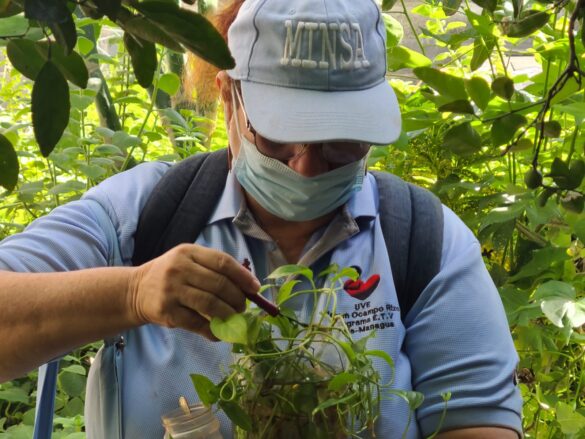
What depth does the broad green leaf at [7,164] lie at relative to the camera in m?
0.77

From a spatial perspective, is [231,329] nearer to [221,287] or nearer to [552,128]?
[221,287]

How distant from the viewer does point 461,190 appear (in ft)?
6.57

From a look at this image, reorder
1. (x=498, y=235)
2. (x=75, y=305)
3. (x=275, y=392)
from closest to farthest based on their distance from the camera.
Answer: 1. (x=275, y=392)
2. (x=75, y=305)
3. (x=498, y=235)

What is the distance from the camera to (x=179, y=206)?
1379 mm

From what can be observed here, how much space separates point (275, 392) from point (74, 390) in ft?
3.13

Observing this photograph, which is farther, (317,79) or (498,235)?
(498,235)

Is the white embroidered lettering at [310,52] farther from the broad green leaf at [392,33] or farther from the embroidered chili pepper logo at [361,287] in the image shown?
the broad green leaf at [392,33]

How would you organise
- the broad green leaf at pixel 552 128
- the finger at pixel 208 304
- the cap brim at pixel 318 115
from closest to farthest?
the finger at pixel 208 304
the cap brim at pixel 318 115
the broad green leaf at pixel 552 128

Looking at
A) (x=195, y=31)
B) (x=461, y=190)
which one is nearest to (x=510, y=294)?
(x=461, y=190)

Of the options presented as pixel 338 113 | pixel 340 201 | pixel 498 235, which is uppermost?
pixel 338 113

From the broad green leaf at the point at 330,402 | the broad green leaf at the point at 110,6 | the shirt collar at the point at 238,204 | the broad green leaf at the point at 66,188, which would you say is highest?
the broad green leaf at the point at 110,6

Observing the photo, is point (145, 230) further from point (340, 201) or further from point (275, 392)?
point (275, 392)

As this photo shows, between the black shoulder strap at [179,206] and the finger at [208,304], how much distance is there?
1.07 ft

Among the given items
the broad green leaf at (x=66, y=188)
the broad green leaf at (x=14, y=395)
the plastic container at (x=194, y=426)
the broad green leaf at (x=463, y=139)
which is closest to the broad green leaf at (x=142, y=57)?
the plastic container at (x=194, y=426)
